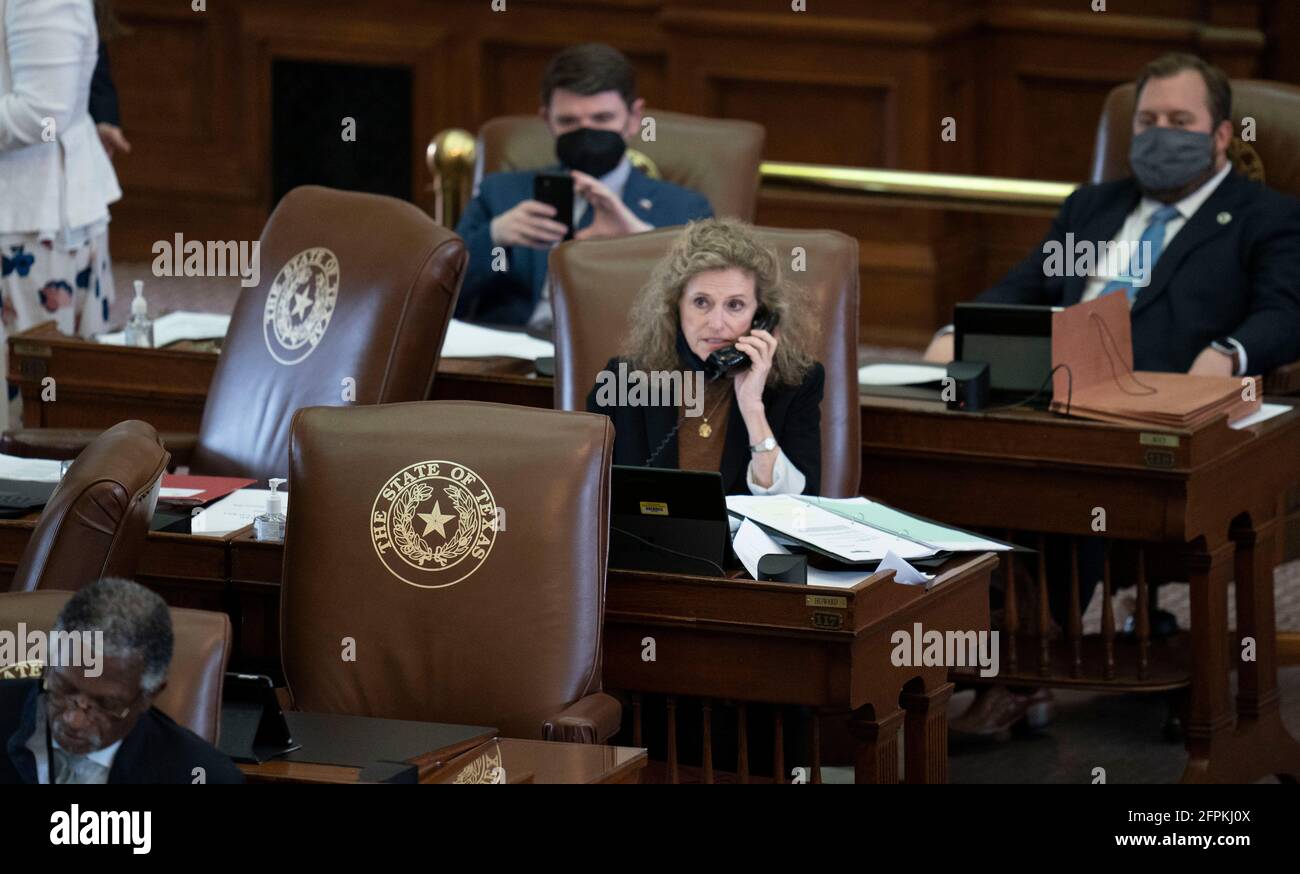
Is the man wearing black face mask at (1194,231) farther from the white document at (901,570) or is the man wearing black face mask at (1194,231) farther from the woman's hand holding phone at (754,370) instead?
the white document at (901,570)

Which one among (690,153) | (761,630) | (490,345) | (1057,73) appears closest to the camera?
(761,630)

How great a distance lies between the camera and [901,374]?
423cm

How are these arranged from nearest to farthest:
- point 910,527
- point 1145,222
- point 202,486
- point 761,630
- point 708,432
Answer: point 761,630, point 910,527, point 202,486, point 708,432, point 1145,222

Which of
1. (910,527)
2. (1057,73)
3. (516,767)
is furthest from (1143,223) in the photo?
(1057,73)

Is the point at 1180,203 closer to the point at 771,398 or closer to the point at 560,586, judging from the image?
the point at 771,398

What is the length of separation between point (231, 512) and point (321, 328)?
577mm

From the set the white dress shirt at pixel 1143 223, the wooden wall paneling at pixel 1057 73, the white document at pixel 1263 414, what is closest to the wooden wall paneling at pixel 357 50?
the wooden wall paneling at pixel 1057 73

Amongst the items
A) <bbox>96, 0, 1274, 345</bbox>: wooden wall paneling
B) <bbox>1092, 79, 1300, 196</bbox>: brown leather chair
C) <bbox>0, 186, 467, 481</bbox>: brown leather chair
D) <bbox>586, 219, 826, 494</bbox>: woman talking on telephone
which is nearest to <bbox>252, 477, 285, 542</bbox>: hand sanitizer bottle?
<bbox>0, 186, 467, 481</bbox>: brown leather chair

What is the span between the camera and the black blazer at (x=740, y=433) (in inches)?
146

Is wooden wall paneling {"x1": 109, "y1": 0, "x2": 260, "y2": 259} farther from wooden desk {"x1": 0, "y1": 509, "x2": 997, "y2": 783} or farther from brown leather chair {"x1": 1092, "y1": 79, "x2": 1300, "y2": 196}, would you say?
wooden desk {"x1": 0, "y1": 509, "x2": 997, "y2": 783}

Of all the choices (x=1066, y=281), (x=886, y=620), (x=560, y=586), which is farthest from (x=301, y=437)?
(x=1066, y=281)

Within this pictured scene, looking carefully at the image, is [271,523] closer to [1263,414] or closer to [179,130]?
[1263,414]

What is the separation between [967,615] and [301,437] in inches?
41.1

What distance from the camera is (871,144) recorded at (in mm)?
7359
